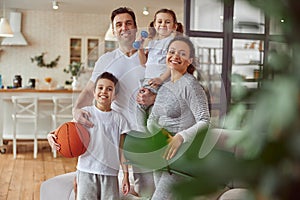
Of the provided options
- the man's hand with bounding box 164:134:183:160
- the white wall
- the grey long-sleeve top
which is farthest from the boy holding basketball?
the white wall

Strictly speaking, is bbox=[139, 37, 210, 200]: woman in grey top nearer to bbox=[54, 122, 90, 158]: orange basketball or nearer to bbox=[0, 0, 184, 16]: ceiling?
bbox=[54, 122, 90, 158]: orange basketball

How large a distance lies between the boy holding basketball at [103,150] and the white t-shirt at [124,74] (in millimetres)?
33

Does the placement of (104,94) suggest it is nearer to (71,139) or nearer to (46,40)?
(71,139)

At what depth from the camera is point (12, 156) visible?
6469mm

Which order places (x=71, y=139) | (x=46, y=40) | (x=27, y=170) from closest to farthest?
(x=71, y=139), (x=27, y=170), (x=46, y=40)

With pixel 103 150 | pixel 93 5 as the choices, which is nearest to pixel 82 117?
pixel 103 150

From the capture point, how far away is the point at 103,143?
8.49 ft

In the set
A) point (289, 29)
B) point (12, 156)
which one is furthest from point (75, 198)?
point (12, 156)

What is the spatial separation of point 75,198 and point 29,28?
27.4 feet

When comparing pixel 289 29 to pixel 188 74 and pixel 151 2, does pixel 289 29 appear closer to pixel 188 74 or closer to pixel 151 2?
pixel 188 74

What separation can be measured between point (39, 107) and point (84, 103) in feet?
14.9

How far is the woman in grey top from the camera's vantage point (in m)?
2.21

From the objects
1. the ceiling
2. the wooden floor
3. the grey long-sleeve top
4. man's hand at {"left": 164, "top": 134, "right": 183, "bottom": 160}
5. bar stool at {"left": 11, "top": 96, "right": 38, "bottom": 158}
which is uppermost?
the ceiling

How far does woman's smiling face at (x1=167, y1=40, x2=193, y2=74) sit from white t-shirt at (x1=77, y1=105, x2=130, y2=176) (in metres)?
0.48
